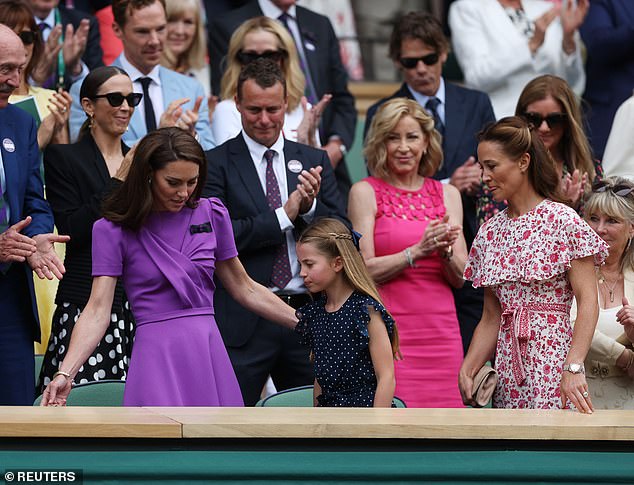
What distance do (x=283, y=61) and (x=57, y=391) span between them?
2711 millimetres

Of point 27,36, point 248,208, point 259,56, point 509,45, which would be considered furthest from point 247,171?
point 509,45

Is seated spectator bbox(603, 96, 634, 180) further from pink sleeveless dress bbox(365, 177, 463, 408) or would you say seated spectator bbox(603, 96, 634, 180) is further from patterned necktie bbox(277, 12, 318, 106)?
patterned necktie bbox(277, 12, 318, 106)

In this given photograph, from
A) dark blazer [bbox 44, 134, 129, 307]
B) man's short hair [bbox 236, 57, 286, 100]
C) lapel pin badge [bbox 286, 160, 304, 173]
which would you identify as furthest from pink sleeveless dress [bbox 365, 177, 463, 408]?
dark blazer [bbox 44, 134, 129, 307]

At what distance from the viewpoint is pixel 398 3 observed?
974 centimetres

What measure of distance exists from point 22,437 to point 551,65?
5.02m

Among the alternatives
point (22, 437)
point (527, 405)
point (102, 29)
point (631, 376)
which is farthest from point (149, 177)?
point (102, 29)

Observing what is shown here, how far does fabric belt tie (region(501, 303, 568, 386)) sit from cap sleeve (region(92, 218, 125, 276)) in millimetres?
1402

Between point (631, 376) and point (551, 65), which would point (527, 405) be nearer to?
point (631, 376)

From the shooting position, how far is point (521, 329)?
177 inches

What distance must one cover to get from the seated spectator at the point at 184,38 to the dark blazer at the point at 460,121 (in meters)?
1.17

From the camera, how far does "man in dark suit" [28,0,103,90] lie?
6.46 meters

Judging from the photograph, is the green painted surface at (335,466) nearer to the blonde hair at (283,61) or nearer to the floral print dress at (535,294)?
the floral print dress at (535,294)

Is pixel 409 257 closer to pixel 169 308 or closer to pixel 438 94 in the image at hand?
pixel 438 94

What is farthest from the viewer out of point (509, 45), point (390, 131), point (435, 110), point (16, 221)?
point (509, 45)
